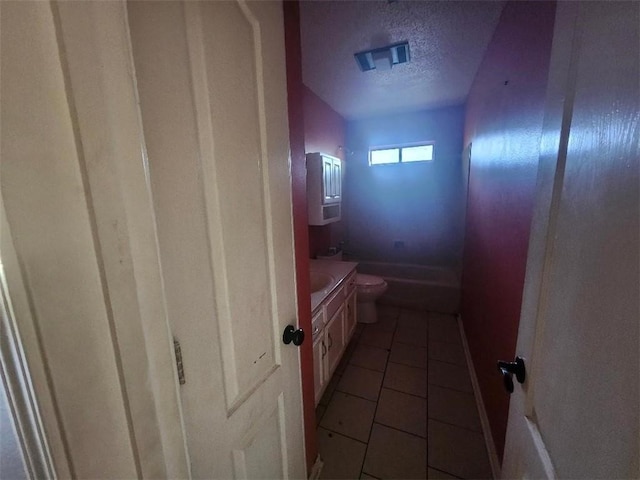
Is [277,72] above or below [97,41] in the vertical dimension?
above

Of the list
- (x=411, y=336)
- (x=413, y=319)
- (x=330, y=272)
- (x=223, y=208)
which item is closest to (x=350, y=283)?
(x=330, y=272)

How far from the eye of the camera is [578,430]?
1.52ft

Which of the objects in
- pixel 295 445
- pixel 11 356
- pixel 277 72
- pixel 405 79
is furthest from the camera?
pixel 405 79

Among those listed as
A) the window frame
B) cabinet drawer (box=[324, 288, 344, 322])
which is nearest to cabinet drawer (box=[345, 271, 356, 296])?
cabinet drawer (box=[324, 288, 344, 322])

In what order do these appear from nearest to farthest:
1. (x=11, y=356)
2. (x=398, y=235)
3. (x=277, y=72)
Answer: (x=11, y=356)
(x=277, y=72)
(x=398, y=235)

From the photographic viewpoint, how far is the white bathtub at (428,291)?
9.88 feet

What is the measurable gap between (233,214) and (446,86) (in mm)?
2835

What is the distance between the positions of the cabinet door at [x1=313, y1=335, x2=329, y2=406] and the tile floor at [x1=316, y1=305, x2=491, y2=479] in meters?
0.17

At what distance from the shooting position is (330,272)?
2174mm

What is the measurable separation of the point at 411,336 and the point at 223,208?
253 centimetres

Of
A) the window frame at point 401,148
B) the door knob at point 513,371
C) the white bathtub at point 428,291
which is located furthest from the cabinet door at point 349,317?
the window frame at point 401,148

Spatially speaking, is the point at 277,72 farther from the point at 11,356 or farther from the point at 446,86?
the point at 446,86

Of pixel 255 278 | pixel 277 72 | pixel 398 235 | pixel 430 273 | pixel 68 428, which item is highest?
pixel 277 72

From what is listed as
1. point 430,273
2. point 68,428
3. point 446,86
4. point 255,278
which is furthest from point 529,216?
point 430,273
